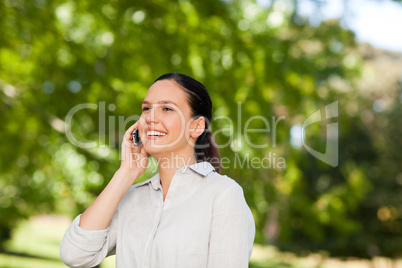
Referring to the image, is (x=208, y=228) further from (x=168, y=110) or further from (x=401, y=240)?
(x=401, y=240)

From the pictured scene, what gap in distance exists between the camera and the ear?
2.04 metres

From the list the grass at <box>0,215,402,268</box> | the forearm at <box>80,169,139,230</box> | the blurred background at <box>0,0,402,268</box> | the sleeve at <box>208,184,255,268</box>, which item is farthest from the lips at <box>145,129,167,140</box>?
the grass at <box>0,215,402,268</box>

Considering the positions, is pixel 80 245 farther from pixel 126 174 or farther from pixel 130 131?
pixel 130 131

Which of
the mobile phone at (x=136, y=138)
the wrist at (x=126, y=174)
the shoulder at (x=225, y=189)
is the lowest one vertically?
the shoulder at (x=225, y=189)

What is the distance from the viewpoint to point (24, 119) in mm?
6805

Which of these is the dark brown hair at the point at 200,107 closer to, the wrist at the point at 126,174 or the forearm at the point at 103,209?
the wrist at the point at 126,174

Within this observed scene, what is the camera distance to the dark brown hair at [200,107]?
2012mm

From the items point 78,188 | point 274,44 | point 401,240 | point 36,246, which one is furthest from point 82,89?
point 36,246

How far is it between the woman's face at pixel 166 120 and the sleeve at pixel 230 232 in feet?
1.19

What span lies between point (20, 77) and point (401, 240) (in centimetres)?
1465

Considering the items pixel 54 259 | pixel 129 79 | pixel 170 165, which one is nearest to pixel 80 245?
pixel 170 165

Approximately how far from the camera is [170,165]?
2008 millimetres

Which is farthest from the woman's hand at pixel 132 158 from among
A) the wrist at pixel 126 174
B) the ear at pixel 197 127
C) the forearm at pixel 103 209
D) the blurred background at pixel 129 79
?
the blurred background at pixel 129 79

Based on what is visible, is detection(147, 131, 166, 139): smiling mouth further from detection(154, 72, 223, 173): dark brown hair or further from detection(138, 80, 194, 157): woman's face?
detection(154, 72, 223, 173): dark brown hair
